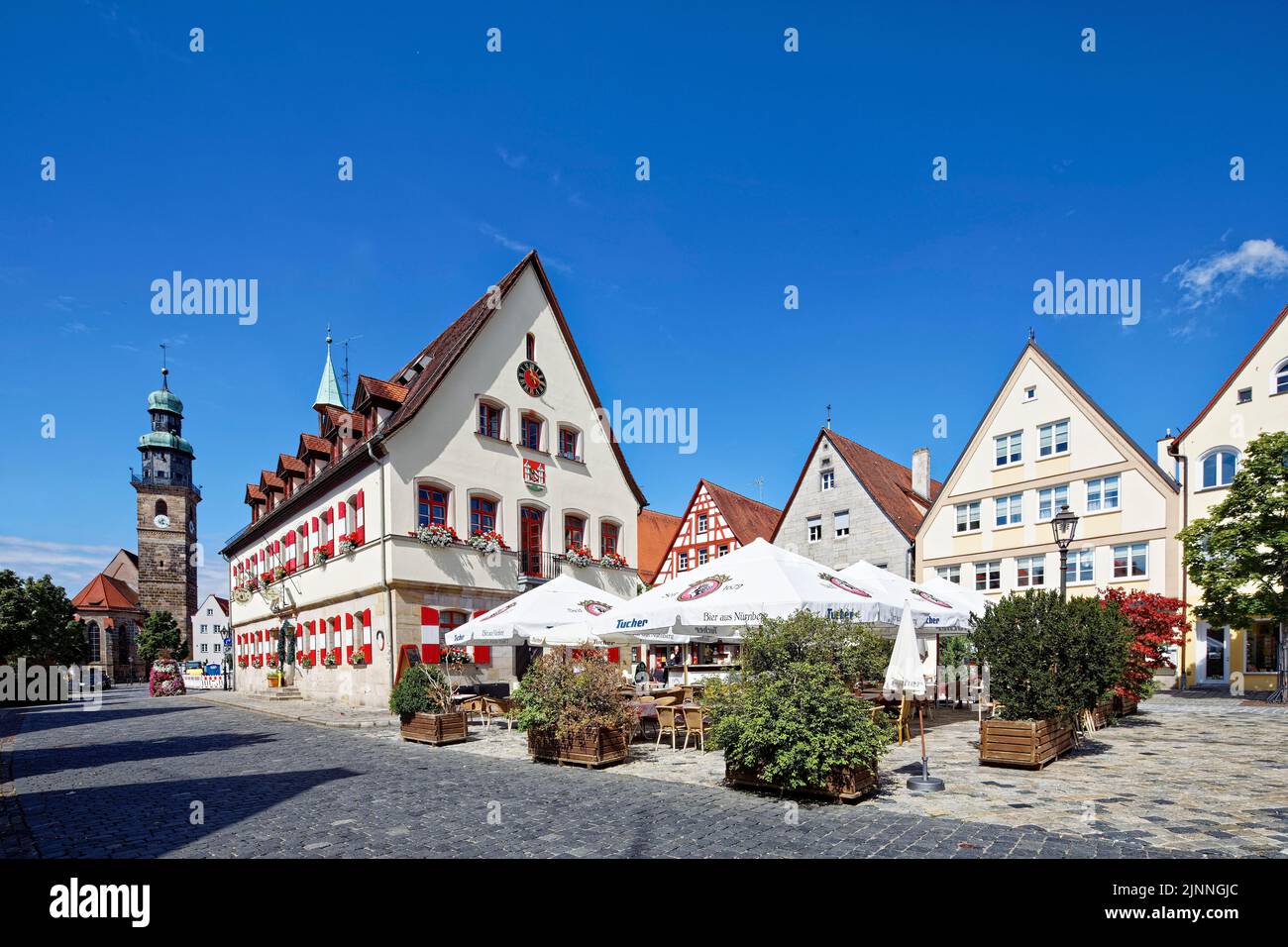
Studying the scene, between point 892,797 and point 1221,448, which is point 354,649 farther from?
point 1221,448

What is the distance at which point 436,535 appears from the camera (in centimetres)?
2236

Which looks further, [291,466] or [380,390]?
[291,466]

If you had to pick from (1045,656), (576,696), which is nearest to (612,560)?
(576,696)

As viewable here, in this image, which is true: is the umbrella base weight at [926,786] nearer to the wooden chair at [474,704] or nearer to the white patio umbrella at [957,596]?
the white patio umbrella at [957,596]

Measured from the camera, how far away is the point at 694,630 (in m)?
11.9


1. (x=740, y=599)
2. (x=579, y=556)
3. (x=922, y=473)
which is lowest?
(x=579, y=556)

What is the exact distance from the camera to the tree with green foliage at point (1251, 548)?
19859mm

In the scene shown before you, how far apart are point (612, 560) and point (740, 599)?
18.7m

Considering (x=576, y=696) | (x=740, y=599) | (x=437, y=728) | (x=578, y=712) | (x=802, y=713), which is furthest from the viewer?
(x=437, y=728)

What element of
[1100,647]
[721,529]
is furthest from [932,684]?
[721,529]

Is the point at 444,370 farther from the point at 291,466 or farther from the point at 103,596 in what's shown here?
the point at 103,596

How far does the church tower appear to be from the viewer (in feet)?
253

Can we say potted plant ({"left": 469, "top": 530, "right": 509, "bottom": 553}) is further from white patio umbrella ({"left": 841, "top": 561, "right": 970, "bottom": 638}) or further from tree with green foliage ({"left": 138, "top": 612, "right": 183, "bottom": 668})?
tree with green foliage ({"left": 138, "top": 612, "right": 183, "bottom": 668})
